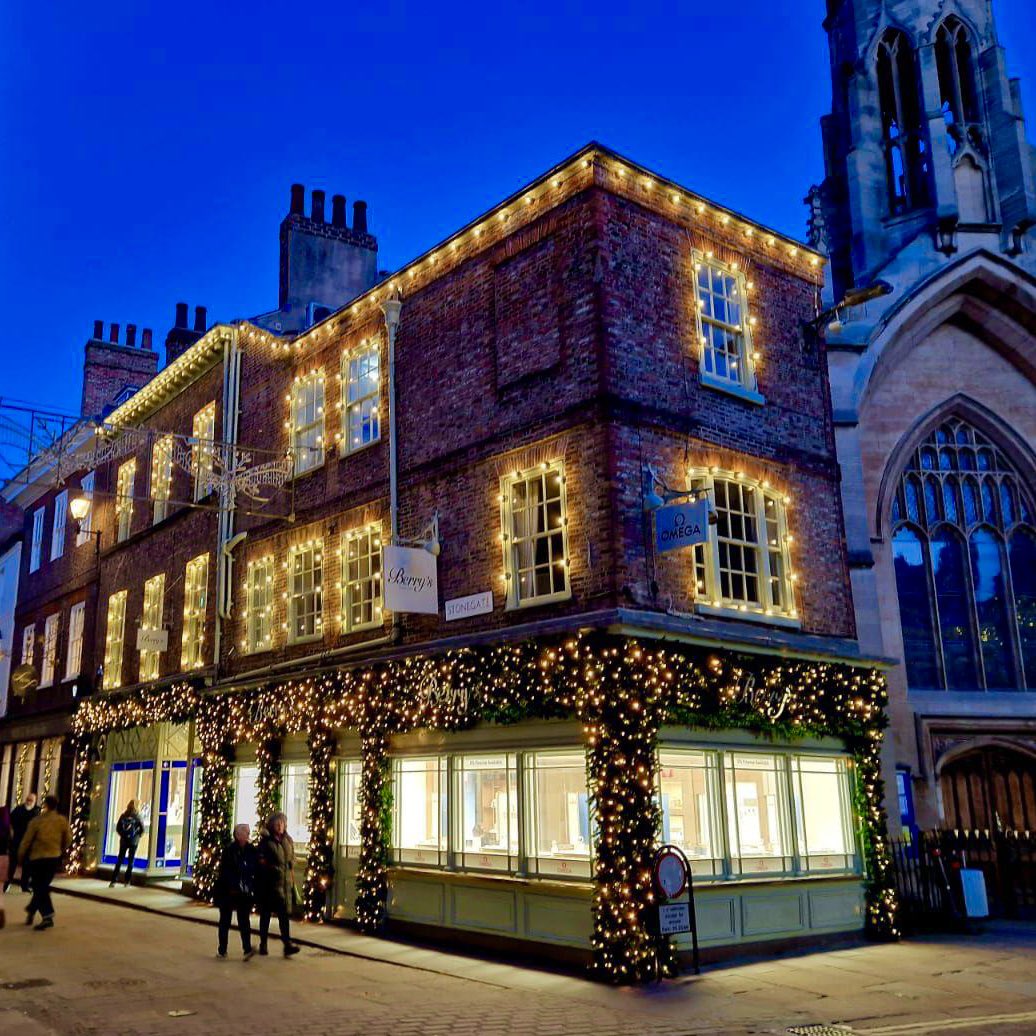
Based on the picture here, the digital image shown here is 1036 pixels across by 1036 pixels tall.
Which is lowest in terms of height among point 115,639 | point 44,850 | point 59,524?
point 44,850

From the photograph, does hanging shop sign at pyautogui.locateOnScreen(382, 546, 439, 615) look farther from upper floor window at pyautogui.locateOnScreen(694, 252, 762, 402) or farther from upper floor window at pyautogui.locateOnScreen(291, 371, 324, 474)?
upper floor window at pyautogui.locateOnScreen(694, 252, 762, 402)

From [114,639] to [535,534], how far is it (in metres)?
15.1

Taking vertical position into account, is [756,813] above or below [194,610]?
below

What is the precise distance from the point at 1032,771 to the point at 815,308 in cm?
1088

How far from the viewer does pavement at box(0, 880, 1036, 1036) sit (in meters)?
8.96

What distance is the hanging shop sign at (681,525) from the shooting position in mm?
11797

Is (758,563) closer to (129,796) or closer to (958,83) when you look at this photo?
(129,796)

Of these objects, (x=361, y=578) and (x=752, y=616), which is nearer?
(x=752, y=616)

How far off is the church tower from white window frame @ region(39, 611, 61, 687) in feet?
74.2

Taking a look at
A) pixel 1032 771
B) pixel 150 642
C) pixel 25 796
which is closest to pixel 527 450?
pixel 150 642

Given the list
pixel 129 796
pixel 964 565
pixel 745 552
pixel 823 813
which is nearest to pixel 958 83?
pixel 964 565

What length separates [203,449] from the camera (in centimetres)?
2070

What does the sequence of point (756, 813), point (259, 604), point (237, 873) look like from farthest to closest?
point (259, 604) → point (756, 813) → point (237, 873)

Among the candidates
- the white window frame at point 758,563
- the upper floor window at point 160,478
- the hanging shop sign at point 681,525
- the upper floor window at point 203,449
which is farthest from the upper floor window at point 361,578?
the upper floor window at point 160,478
